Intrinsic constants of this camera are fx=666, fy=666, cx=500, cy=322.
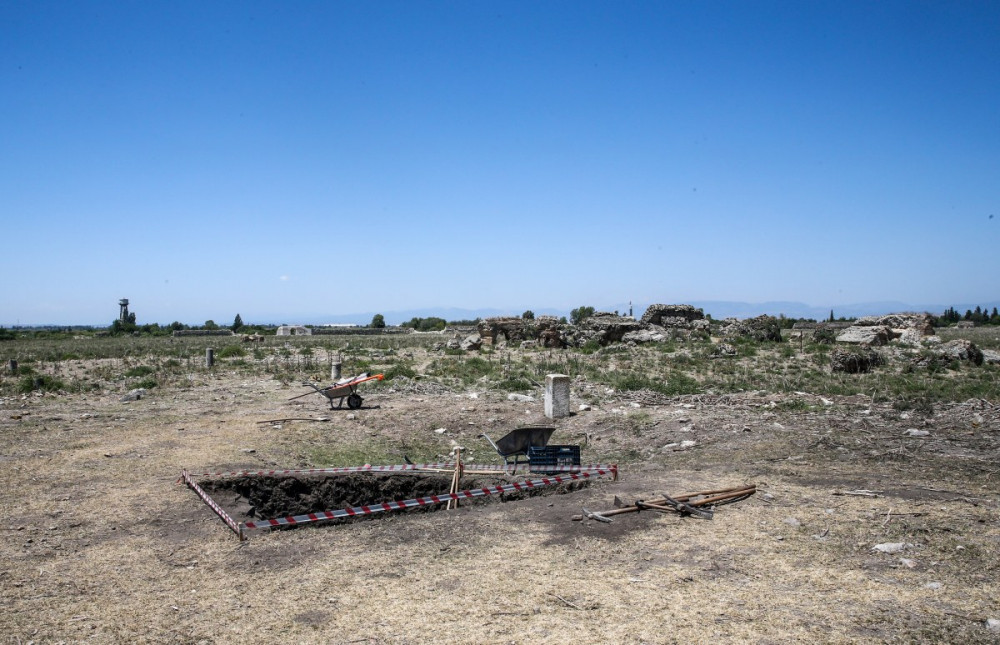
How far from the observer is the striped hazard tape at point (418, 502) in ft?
23.6

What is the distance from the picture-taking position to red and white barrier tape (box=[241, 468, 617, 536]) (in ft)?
23.5

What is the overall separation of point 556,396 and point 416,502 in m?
5.87

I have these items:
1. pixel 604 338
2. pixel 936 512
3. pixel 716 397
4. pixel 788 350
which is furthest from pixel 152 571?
pixel 604 338

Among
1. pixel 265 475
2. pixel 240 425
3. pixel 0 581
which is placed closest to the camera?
pixel 0 581

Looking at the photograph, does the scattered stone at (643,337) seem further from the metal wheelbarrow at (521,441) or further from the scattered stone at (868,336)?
the metal wheelbarrow at (521,441)

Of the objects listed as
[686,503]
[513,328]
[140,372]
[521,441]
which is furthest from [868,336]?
[140,372]

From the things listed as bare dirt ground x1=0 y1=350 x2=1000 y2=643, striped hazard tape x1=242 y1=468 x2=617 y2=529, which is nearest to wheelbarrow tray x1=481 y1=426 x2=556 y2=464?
striped hazard tape x1=242 y1=468 x2=617 y2=529

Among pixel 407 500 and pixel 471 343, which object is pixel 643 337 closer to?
pixel 471 343

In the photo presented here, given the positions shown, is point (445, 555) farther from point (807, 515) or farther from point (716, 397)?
point (716, 397)

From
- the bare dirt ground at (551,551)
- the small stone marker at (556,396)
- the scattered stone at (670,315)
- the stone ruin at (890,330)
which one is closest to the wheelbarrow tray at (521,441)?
the bare dirt ground at (551,551)

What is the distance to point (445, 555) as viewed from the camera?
20.9 ft

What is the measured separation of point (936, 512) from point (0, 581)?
918 cm

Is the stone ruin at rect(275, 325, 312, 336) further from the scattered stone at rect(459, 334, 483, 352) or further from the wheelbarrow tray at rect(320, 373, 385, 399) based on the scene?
the wheelbarrow tray at rect(320, 373, 385, 399)

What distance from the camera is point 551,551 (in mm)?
6430
